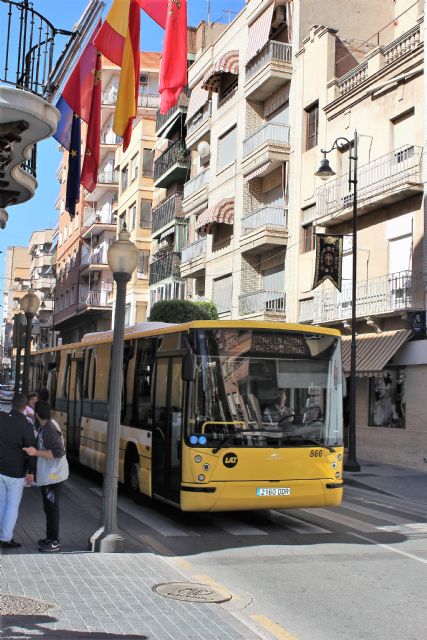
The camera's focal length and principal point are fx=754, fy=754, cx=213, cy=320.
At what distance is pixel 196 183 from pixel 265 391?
101 ft

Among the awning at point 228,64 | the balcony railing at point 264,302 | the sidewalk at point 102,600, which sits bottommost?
the sidewalk at point 102,600

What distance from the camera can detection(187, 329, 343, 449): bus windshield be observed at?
10.5m

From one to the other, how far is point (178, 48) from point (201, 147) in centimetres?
2862

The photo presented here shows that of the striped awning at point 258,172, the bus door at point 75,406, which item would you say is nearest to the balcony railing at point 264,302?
the striped awning at point 258,172

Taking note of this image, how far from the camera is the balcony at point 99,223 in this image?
55469 mm

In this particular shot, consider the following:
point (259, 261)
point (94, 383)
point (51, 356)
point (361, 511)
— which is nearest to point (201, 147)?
point (259, 261)

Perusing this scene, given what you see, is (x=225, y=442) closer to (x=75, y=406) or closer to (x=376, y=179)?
(x=75, y=406)

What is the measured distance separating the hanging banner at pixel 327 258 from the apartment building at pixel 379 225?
0.71 meters

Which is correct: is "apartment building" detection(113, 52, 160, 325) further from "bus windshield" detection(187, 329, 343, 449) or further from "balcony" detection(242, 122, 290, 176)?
"bus windshield" detection(187, 329, 343, 449)

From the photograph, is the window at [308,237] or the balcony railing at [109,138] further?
the balcony railing at [109,138]

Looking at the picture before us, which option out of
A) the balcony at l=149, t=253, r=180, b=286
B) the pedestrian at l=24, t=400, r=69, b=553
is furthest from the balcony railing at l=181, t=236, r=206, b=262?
the pedestrian at l=24, t=400, r=69, b=553

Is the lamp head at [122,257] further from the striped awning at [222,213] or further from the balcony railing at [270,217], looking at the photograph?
the striped awning at [222,213]

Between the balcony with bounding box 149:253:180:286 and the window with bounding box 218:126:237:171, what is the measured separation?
7.27m

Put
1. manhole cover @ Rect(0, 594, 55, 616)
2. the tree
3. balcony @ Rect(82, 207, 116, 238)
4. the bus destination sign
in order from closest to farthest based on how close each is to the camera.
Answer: manhole cover @ Rect(0, 594, 55, 616), the bus destination sign, the tree, balcony @ Rect(82, 207, 116, 238)
